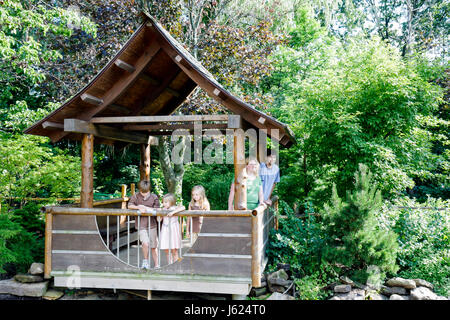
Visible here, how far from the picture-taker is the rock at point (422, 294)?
5949mm

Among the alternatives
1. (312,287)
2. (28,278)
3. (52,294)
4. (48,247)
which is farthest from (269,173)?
(28,278)

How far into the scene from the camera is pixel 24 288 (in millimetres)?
6070

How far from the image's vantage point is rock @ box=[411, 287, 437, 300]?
595 centimetres

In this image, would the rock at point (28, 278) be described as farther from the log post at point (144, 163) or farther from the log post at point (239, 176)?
the log post at point (239, 176)

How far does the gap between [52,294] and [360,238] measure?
5.25m

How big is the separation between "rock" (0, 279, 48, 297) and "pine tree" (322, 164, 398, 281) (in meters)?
4.79

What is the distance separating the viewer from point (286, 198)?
11172 mm

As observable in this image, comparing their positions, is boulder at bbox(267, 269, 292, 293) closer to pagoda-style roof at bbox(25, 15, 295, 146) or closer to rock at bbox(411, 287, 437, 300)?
rock at bbox(411, 287, 437, 300)

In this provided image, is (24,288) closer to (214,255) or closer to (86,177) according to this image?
(86,177)

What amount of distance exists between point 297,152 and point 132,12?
6.36 metres

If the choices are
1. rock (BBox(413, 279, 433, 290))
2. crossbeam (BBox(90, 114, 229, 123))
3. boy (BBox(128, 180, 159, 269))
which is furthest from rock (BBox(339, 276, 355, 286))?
crossbeam (BBox(90, 114, 229, 123))

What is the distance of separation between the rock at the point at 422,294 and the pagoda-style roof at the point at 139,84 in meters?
3.30
